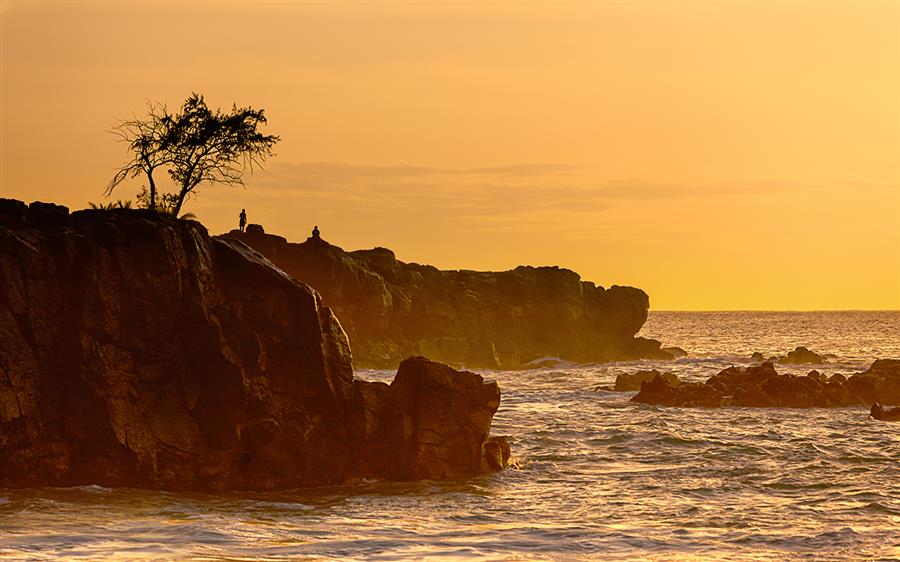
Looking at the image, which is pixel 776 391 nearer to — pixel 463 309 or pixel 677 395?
pixel 677 395

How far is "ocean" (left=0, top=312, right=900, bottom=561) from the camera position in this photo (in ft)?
95.9

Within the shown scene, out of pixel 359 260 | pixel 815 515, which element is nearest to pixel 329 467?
pixel 815 515

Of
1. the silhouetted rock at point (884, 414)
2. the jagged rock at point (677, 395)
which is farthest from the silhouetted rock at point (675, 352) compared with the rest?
the silhouetted rock at point (884, 414)

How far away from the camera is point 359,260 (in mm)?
112812

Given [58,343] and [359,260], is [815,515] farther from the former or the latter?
[359,260]

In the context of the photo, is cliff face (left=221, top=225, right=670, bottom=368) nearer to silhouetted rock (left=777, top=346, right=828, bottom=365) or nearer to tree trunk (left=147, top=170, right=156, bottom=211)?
silhouetted rock (left=777, top=346, right=828, bottom=365)

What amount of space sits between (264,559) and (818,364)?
101 metres

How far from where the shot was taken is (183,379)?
3612cm

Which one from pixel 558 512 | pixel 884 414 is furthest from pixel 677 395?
pixel 558 512

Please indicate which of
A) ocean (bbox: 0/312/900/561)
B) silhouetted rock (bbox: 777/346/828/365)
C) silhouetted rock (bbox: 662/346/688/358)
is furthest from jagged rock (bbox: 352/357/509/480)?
silhouetted rock (bbox: 662/346/688/358)

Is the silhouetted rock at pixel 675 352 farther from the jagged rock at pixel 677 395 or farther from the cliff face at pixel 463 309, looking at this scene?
the jagged rock at pixel 677 395

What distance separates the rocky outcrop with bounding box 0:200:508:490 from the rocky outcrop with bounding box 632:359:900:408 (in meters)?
31.2

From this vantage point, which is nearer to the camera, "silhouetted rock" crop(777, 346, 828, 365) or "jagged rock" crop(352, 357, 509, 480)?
"jagged rock" crop(352, 357, 509, 480)

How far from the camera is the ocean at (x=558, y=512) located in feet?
95.9
